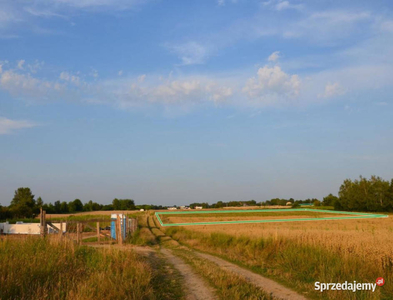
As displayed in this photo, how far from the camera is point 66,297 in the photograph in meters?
7.32

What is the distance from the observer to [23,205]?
73.1m

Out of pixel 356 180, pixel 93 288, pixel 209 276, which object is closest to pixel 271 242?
pixel 209 276

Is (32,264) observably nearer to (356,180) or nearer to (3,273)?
(3,273)

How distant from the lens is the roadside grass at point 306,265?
409 inches

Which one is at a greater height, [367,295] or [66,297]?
[66,297]

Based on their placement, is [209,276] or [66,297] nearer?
[66,297]

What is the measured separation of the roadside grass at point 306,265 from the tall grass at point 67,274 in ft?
16.8

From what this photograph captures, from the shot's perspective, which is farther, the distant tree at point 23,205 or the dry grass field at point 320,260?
the distant tree at point 23,205

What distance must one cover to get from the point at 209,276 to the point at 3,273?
19.6 ft

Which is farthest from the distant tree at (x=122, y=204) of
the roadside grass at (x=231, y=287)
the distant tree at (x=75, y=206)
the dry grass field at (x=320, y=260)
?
the roadside grass at (x=231, y=287)

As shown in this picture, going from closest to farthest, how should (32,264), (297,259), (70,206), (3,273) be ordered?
(3,273) → (32,264) → (297,259) → (70,206)

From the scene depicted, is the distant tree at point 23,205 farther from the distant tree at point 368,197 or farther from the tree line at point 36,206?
the distant tree at point 368,197

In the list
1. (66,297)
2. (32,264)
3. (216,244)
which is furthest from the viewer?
(216,244)

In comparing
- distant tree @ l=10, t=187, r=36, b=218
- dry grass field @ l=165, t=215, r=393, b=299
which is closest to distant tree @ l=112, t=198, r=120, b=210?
distant tree @ l=10, t=187, r=36, b=218
